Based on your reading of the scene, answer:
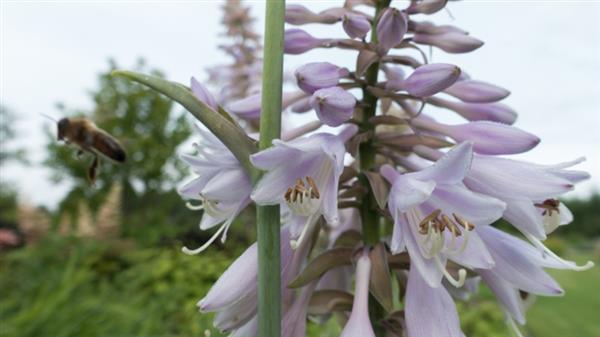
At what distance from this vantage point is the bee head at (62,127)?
203 cm

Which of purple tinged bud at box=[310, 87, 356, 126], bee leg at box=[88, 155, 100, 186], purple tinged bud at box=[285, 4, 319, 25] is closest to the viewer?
purple tinged bud at box=[310, 87, 356, 126]

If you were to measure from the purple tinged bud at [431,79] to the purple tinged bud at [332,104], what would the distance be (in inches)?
5.4

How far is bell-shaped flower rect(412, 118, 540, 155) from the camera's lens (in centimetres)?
96

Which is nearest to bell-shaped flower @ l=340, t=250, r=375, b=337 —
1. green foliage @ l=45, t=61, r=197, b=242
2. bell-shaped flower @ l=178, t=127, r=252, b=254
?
bell-shaped flower @ l=178, t=127, r=252, b=254

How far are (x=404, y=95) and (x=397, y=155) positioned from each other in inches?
5.9

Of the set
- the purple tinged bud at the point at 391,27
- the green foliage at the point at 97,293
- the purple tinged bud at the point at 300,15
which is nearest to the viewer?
the purple tinged bud at the point at 391,27

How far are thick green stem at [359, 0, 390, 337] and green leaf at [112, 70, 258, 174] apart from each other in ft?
1.15

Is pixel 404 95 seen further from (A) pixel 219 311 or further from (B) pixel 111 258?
(B) pixel 111 258

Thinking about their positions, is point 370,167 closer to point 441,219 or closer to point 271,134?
point 441,219

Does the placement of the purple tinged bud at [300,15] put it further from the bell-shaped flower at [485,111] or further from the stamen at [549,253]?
the stamen at [549,253]

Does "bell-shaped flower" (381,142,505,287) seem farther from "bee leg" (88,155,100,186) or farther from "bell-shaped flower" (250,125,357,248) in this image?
"bee leg" (88,155,100,186)

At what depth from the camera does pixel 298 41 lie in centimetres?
123

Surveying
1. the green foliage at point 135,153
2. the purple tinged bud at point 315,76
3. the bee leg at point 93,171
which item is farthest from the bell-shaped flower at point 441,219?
the green foliage at point 135,153

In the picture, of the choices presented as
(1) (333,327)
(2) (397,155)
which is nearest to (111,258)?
(1) (333,327)
